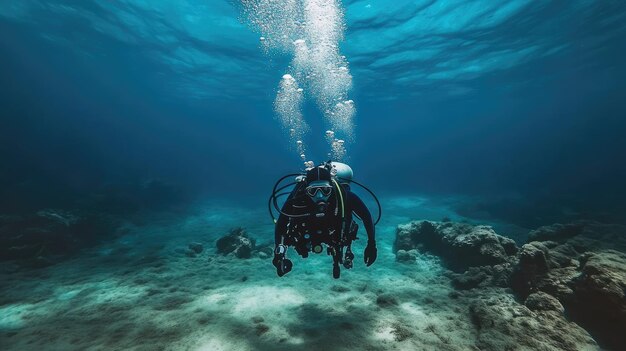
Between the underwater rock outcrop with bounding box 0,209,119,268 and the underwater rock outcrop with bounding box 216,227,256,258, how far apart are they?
560 cm

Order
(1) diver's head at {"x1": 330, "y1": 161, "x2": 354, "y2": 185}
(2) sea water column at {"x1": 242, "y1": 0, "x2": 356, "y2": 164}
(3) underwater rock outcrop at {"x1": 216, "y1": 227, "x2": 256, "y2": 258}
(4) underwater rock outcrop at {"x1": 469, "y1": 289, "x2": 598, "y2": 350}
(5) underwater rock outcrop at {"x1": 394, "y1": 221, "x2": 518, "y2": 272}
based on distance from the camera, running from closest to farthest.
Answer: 1. (4) underwater rock outcrop at {"x1": 469, "y1": 289, "x2": 598, "y2": 350}
2. (1) diver's head at {"x1": 330, "y1": 161, "x2": 354, "y2": 185}
3. (5) underwater rock outcrop at {"x1": 394, "y1": 221, "x2": 518, "y2": 272}
4. (3) underwater rock outcrop at {"x1": 216, "y1": 227, "x2": 256, "y2": 258}
5. (2) sea water column at {"x1": 242, "y1": 0, "x2": 356, "y2": 164}

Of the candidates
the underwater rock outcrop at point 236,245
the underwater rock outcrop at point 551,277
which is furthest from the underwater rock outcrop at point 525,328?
the underwater rock outcrop at point 236,245

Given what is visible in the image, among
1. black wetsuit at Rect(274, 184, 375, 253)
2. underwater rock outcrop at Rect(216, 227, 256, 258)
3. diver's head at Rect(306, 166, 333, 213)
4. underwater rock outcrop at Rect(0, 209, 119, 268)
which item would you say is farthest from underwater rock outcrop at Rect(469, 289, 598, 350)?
underwater rock outcrop at Rect(0, 209, 119, 268)

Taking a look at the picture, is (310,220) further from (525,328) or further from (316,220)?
(525,328)

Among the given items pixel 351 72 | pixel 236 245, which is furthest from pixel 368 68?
pixel 236 245

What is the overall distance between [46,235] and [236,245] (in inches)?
289

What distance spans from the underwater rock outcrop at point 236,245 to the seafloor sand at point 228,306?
1.48ft

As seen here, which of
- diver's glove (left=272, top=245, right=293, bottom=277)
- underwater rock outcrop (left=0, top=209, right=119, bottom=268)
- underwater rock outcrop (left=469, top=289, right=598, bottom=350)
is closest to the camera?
diver's glove (left=272, top=245, right=293, bottom=277)

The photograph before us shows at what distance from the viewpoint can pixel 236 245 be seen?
38.7 ft

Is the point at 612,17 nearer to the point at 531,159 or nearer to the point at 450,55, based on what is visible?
the point at 450,55

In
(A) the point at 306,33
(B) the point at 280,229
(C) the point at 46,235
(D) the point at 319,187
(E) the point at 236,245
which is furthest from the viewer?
(A) the point at 306,33

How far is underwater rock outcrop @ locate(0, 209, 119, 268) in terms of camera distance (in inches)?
413

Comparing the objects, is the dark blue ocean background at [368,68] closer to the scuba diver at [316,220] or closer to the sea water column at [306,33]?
the sea water column at [306,33]

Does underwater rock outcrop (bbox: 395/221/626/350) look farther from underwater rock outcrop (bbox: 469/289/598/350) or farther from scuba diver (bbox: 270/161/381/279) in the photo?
scuba diver (bbox: 270/161/381/279)
